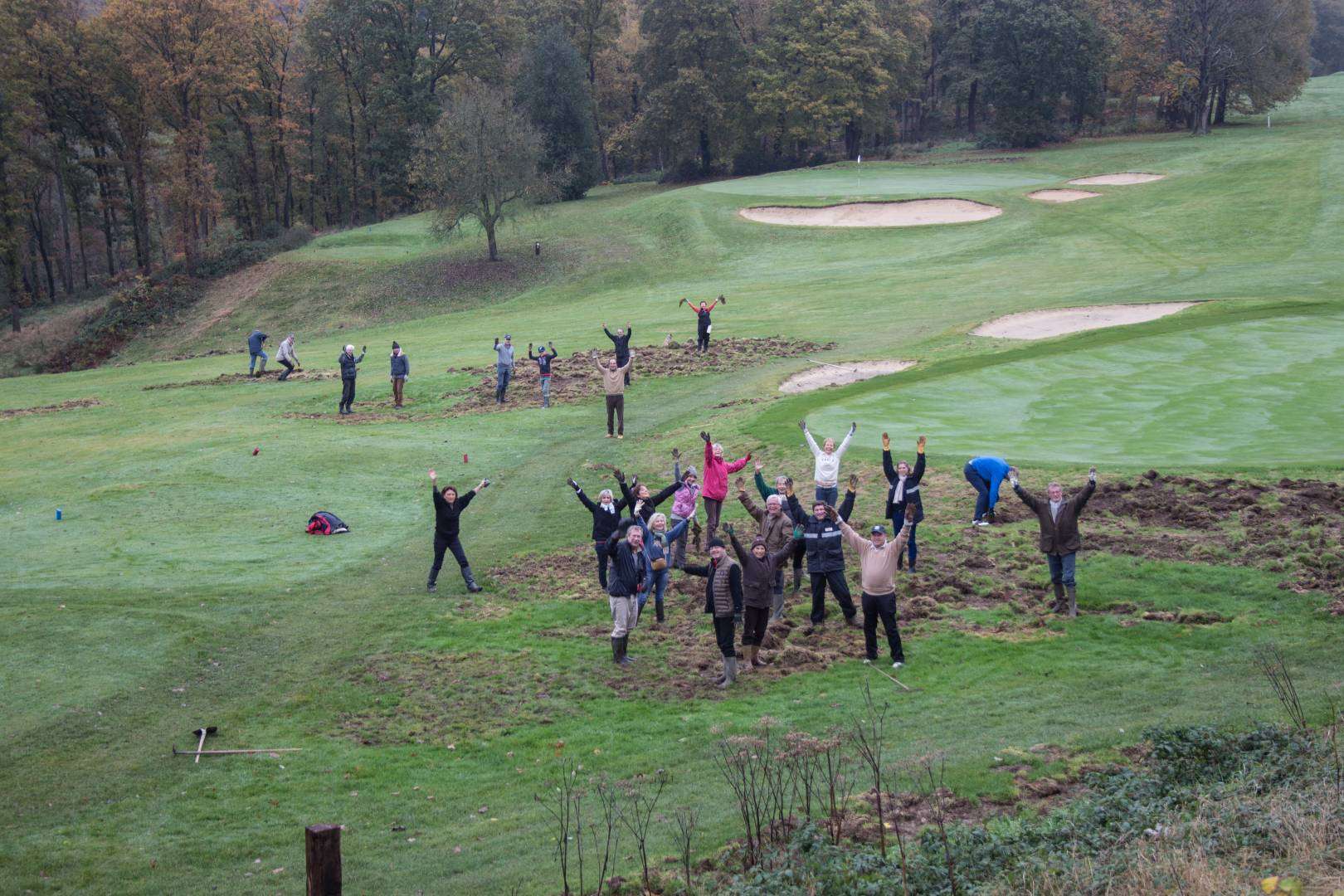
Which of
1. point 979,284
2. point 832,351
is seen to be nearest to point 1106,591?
point 832,351

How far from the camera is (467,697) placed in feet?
51.1

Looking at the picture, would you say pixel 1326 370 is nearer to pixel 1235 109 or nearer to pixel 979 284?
pixel 979 284

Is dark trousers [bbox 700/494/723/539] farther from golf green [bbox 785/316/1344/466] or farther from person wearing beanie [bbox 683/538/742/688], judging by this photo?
person wearing beanie [bbox 683/538/742/688]

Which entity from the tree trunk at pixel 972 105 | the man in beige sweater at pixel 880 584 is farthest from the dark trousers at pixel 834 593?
the tree trunk at pixel 972 105

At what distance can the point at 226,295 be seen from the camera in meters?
61.8

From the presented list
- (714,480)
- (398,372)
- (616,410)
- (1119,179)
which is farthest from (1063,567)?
(1119,179)

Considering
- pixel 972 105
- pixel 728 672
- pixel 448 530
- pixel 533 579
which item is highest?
pixel 972 105

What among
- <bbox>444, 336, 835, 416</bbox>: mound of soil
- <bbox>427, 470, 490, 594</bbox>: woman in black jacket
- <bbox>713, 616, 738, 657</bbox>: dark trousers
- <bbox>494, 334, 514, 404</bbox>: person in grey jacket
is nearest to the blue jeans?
<bbox>713, 616, 738, 657</bbox>: dark trousers

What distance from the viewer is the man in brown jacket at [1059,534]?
16.6m

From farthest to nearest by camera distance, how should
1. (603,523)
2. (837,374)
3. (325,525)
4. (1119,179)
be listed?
(1119,179) < (837,374) < (325,525) < (603,523)

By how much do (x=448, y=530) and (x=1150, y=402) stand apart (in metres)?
16.9

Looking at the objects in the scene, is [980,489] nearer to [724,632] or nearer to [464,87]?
[724,632]

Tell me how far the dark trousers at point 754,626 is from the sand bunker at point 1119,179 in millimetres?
53010

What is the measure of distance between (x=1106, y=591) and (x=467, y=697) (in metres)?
9.72
